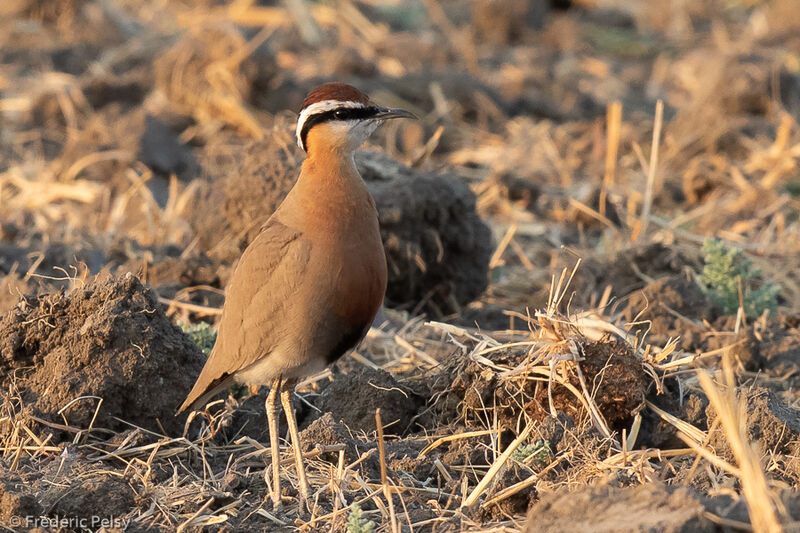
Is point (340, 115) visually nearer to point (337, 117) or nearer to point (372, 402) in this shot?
point (337, 117)

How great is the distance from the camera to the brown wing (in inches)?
187

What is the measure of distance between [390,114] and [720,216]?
4964 mm

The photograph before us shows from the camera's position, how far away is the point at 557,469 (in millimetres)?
4590

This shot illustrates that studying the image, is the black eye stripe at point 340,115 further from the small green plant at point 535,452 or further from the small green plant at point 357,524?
the small green plant at point 357,524

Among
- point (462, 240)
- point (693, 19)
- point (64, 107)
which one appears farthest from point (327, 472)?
point (693, 19)

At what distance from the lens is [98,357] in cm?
513

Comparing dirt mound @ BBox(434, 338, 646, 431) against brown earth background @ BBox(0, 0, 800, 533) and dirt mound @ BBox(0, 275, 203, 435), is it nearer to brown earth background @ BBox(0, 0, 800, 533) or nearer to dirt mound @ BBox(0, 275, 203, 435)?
brown earth background @ BBox(0, 0, 800, 533)

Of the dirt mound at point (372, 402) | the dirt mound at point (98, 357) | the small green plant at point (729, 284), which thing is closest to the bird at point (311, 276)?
the dirt mound at point (98, 357)

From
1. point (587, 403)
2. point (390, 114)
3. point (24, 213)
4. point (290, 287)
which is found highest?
point (390, 114)

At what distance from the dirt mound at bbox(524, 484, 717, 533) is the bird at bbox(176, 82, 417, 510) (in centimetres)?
138

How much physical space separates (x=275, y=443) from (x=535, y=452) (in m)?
1.14

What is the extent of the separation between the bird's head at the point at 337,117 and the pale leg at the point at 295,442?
3.72 ft

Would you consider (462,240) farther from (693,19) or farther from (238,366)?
(693,19)

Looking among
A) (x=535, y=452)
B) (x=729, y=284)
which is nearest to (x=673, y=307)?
(x=729, y=284)
